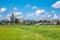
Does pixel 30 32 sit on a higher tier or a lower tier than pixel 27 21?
lower

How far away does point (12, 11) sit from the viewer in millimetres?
3881

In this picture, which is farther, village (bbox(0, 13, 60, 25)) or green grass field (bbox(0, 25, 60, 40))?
village (bbox(0, 13, 60, 25))

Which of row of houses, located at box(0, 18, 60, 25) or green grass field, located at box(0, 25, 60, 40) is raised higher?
row of houses, located at box(0, 18, 60, 25)

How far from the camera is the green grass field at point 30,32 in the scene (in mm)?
3600

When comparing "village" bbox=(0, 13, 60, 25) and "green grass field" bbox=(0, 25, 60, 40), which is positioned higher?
"village" bbox=(0, 13, 60, 25)

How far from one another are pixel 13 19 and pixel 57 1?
118 centimetres

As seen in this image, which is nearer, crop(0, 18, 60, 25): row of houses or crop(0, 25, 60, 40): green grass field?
crop(0, 25, 60, 40): green grass field

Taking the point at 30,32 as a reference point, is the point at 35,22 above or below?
above

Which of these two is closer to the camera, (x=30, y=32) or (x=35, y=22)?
(x=30, y=32)

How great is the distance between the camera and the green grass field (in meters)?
3.60

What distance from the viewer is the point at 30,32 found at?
3961 millimetres

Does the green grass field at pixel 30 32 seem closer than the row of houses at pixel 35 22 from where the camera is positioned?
Yes

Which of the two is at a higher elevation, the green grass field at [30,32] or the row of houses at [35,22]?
the row of houses at [35,22]

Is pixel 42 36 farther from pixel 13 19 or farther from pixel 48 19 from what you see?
pixel 13 19
